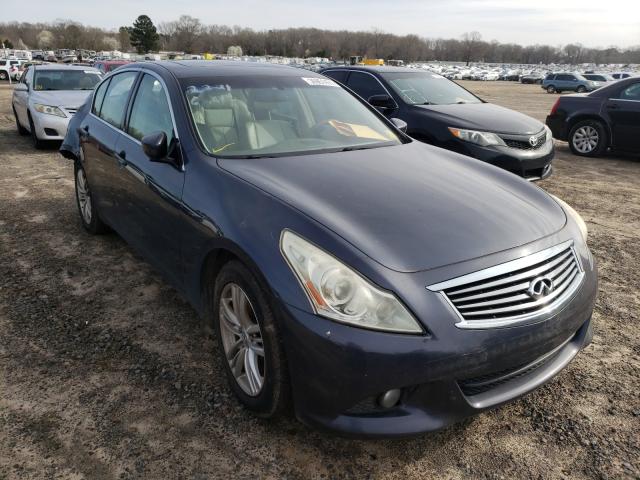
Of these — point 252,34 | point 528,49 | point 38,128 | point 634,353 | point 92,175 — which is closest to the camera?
point 634,353

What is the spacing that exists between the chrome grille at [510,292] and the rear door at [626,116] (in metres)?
7.92

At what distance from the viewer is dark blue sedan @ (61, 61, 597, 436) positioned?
194 cm

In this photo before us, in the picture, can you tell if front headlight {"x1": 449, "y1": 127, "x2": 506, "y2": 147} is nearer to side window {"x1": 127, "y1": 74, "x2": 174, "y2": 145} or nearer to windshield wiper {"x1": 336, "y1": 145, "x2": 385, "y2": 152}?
windshield wiper {"x1": 336, "y1": 145, "x2": 385, "y2": 152}

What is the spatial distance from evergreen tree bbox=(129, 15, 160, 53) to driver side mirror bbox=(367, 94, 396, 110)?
354 feet

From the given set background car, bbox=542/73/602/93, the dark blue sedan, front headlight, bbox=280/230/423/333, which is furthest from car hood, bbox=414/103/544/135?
background car, bbox=542/73/602/93

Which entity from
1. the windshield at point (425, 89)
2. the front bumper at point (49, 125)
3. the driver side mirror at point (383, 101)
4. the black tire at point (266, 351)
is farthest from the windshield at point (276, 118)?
the front bumper at point (49, 125)

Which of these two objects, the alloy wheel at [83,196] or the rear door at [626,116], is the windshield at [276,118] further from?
the rear door at [626,116]

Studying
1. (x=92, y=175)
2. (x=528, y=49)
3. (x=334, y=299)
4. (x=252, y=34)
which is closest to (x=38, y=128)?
(x=92, y=175)

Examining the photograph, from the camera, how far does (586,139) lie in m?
9.47

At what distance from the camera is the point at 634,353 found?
3.12 metres

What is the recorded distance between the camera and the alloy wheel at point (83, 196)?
4828mm

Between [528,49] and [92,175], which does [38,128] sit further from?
[528,49]

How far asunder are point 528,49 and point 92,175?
199m

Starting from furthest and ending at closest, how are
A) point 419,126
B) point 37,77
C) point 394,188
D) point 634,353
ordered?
1. point 37,77
2. point 419,126
3. point 634,353
4. point 394,188
